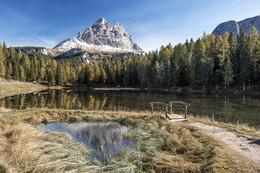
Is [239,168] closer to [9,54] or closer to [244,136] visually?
[244,136]

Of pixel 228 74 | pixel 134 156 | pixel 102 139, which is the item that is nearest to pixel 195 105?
pixel 102 139

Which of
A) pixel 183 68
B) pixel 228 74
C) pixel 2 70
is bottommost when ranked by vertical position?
pixel 228 74

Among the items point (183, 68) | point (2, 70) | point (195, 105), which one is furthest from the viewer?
point (2, 70)

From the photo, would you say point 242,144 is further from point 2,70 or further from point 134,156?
point 2,70

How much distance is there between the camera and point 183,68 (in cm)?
6322

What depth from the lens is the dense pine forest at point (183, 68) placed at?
1906 inches

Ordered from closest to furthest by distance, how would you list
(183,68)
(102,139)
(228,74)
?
(102,139)
(228,74)
(183,68)

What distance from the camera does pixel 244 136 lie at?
893 centimetres

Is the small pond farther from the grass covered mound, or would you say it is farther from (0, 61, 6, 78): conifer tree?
(0, 61, 6, 78): conifer tree

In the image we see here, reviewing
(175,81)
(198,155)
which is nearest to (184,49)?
(175,81)

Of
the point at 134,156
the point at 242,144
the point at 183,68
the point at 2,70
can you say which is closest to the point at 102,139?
the point at 134,156

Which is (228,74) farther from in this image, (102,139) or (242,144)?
(102,139)

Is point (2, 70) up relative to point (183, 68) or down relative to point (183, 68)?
down

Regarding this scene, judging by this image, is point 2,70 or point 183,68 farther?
point 2,70
